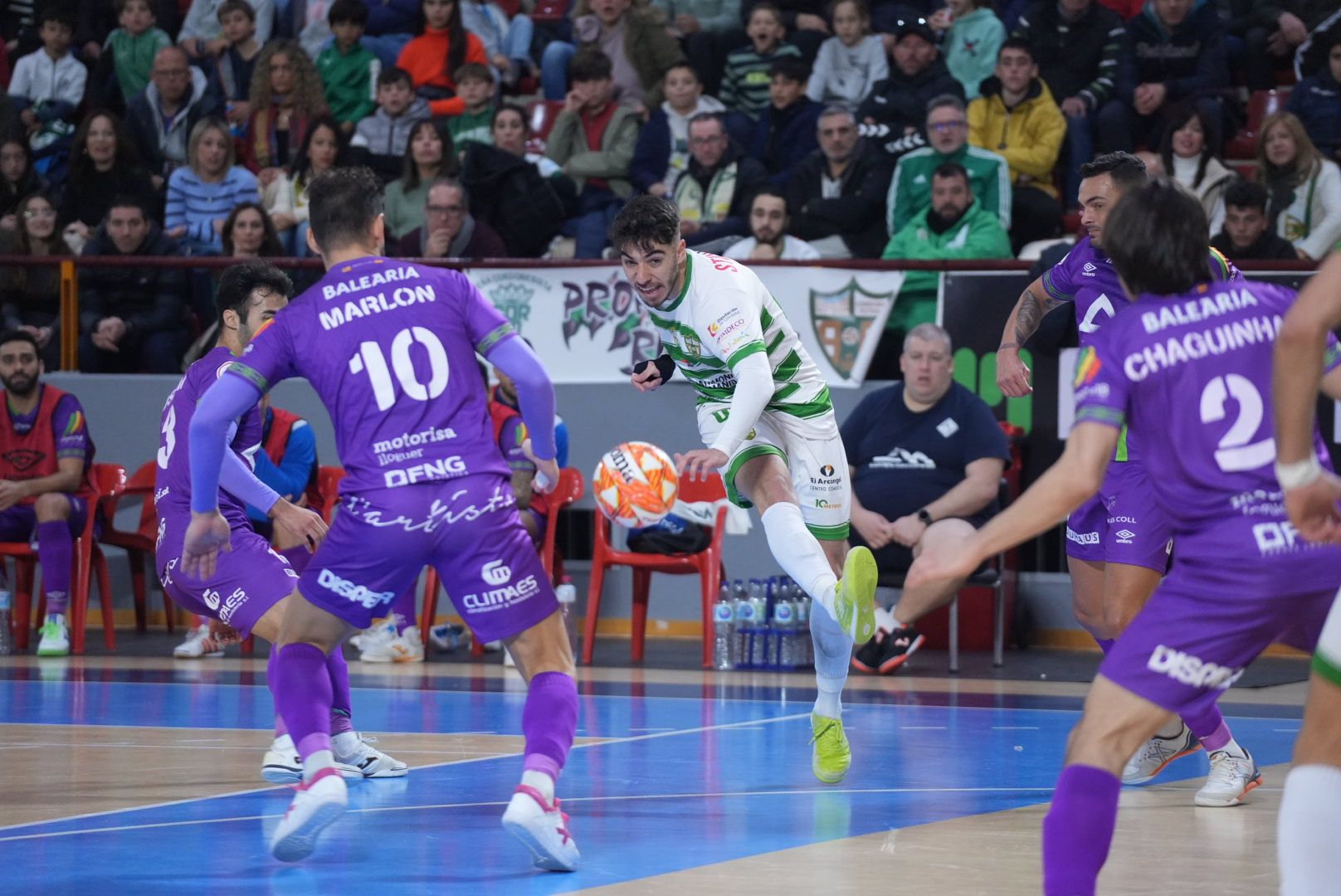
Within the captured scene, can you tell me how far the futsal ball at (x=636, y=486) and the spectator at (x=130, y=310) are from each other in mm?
6324

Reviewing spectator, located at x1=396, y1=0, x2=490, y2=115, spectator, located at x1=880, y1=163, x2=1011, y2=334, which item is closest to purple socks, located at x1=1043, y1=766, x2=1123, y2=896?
spectator, located at x1=880, y1=163, x2=1011, y2=334

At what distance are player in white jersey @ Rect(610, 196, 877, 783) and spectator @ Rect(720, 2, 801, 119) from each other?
23.5 feet

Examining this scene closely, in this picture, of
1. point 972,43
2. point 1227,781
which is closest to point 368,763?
point 1227,781

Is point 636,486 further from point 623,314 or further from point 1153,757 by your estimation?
point 623,314

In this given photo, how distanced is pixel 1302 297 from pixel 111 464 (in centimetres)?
968

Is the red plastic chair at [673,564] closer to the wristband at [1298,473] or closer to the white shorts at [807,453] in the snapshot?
the white shorts at [807,453]

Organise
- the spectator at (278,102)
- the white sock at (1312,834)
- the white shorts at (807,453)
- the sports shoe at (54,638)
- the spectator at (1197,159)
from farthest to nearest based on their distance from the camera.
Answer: the spectator at (278,102), the spectator at (1197,159), the sports shoe at (54,638), the white shorts at (807,453), the white sock at (1312,834)

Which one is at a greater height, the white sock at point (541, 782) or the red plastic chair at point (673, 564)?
the white sock at point (541, 782)

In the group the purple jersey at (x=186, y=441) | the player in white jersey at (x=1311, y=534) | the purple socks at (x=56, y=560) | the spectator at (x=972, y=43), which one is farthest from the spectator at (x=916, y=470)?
the player in white jersey at (x=1311, y=534)

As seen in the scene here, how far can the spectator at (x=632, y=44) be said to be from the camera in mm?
14039

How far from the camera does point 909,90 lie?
12.8 meters

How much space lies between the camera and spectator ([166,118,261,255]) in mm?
13180

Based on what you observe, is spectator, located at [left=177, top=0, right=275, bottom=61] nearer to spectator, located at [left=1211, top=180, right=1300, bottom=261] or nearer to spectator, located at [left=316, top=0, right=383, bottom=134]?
A: spectator, located at [left=316, top=0, right=383, bottom=134]

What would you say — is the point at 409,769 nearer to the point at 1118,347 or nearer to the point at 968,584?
the point at 1118,347
